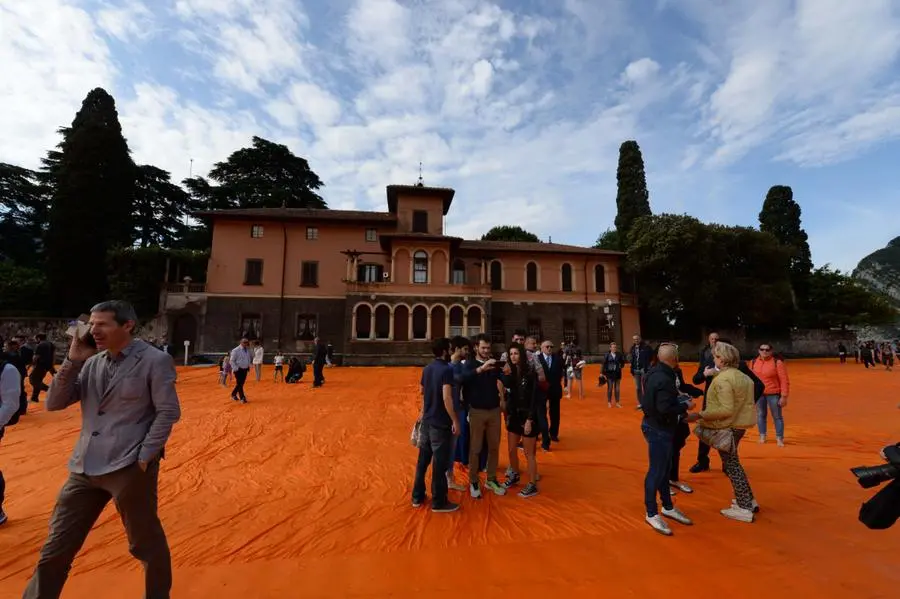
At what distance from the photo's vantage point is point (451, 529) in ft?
14.1

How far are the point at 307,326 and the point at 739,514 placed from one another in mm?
27403

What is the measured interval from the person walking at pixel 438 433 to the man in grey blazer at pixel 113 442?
2.65 meters

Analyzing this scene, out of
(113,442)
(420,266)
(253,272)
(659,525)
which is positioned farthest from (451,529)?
(253,272)

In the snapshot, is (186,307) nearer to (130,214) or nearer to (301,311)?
(301,311)

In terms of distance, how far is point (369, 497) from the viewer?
523cm

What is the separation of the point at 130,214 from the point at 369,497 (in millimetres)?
38604

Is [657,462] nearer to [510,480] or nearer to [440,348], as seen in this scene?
[510,480]

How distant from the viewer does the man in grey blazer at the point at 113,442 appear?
8.38 ft

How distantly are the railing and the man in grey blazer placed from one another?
29.1m

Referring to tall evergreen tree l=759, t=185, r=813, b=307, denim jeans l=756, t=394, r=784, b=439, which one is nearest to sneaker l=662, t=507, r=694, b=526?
denim jeans l=756, t=394, r=784, b=439

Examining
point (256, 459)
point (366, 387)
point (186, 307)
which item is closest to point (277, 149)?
point (186, 307)

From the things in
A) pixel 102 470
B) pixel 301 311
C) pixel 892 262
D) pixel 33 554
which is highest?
pixel 892 262

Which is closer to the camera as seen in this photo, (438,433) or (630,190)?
(438,433)

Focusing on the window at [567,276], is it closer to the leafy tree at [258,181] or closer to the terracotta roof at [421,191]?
the terracotta roof at [421,191]
